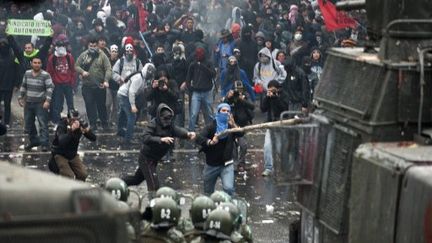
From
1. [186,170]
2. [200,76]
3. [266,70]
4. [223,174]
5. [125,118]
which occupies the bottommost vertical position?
[186,170]

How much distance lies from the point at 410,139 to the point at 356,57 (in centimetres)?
96

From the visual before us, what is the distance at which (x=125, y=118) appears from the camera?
21.2 m

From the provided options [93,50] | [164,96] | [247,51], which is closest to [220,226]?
[164,96]

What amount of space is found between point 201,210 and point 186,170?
858 cm

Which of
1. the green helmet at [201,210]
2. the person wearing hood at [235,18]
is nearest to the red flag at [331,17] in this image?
the person wearing hood at [235,18]

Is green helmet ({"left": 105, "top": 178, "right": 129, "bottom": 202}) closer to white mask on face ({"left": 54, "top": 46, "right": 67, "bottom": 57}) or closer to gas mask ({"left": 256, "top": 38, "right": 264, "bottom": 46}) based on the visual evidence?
white mask on face ({"left": 54, "top": 46, "right": 67, "bottom": 57})

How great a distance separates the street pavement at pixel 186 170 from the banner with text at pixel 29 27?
2065 millimetres

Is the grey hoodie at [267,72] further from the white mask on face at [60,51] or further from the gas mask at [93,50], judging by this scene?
the white mask on face at [60,51]

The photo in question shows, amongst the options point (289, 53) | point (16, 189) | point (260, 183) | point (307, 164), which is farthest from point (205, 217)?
point (289, 53)

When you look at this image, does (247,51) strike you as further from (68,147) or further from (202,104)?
(68,147)

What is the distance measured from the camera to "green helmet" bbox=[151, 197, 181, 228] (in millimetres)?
9500

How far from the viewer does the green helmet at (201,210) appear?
32.0 feet

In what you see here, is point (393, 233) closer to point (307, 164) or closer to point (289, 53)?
point (307, 164)

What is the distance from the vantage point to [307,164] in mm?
9172
